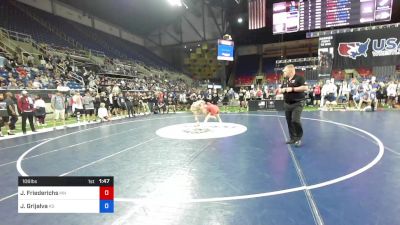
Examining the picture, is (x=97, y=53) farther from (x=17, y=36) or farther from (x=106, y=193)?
(x=106, y=193)

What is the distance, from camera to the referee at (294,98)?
17.8 ft

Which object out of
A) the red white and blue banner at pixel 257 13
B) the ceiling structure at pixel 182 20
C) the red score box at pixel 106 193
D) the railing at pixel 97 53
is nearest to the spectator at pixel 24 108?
the red score box at pixel 106 193

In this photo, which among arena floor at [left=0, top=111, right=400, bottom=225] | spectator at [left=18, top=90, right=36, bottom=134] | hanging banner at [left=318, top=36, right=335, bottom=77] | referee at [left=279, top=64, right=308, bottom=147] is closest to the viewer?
arena floor at [left=0, top=111, right=400, bottom=225]

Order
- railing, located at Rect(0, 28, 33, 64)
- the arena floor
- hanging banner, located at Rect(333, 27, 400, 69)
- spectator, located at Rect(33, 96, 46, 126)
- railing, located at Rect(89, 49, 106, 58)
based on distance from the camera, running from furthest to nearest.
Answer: railing, located at Rect(89, 49, 106, 58)
hanging banner, located at Rect(333, 27, 400, 69)
railing, located at Rect(0, 28, 33, 64)
spectator, located at Rect(33, 96, 46, 126)
the arena floor

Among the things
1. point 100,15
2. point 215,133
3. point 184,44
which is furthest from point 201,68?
point 215,133

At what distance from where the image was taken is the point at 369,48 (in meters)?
23.1

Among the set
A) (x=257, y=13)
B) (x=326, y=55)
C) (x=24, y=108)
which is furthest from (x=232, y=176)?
(x=257, y=13)

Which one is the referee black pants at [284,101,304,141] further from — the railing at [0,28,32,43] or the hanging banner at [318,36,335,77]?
the railing at [0,28,32,43]

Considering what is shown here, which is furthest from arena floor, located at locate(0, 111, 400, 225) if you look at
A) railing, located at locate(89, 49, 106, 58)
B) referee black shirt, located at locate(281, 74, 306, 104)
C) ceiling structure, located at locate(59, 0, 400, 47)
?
ceiling structure, located at locate(59, 0, 400, 47)

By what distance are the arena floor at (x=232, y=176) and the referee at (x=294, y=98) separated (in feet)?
1.23

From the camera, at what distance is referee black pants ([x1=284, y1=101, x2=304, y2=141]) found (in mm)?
5461

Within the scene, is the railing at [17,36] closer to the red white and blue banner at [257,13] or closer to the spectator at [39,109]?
the spectator at [39,109]

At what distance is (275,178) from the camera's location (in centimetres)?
361
